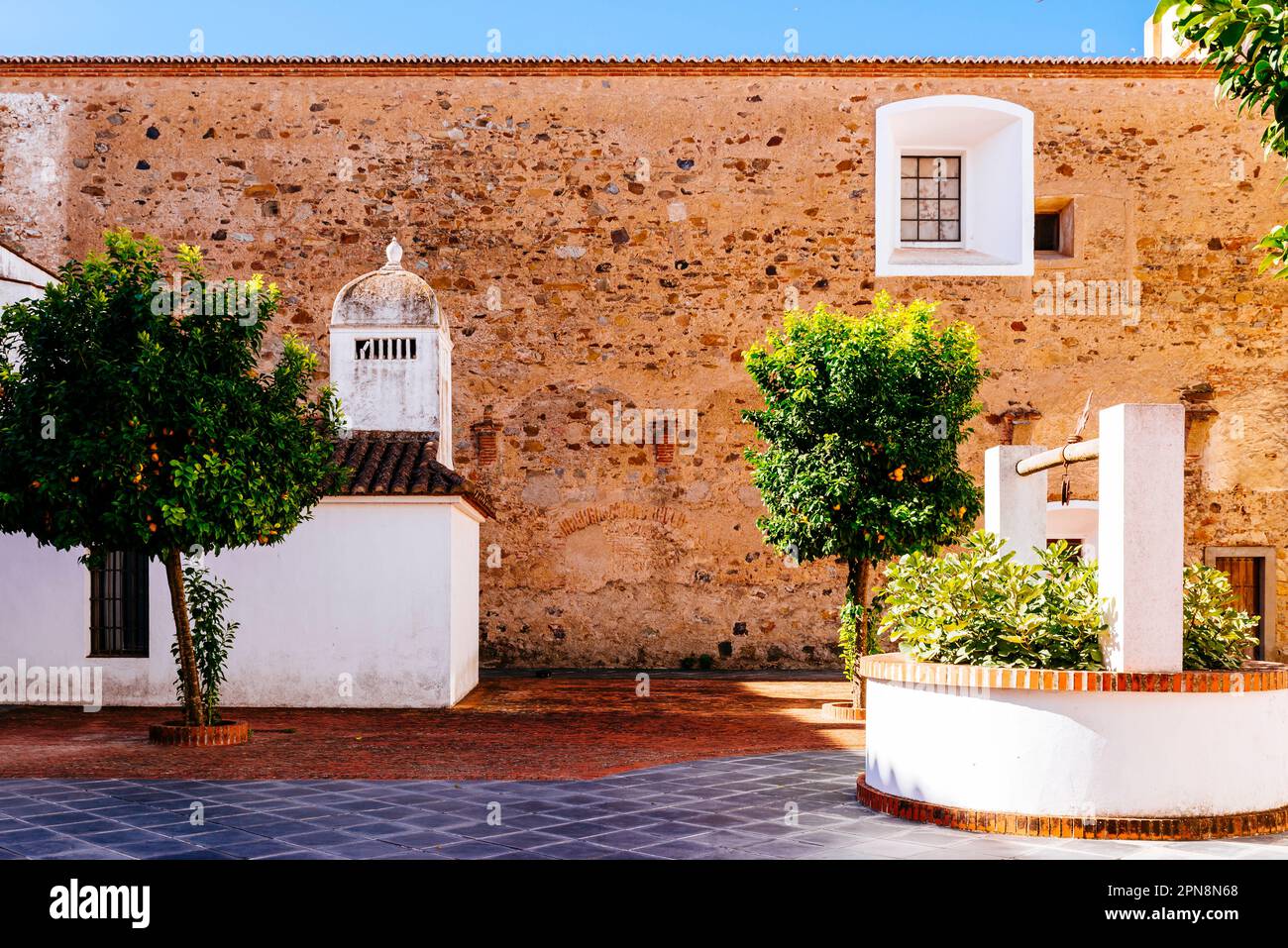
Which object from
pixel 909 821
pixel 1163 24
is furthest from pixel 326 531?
pixel 1163 24

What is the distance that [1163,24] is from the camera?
19.9m

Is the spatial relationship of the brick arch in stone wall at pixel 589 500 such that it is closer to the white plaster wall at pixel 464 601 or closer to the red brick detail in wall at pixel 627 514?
the red brick detail in wall at pixel 627 514

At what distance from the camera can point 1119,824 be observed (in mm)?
6043

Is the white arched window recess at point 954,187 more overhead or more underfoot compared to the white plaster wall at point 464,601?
more overhead

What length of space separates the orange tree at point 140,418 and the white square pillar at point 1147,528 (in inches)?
259

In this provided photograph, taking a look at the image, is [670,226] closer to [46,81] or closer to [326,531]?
[326,531]

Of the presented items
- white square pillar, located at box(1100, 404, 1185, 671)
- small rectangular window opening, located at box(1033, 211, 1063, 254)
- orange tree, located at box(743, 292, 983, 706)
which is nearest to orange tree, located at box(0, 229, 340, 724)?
orange tree, located at box(743, 292, 983, 706)

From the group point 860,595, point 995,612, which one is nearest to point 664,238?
point 860,595

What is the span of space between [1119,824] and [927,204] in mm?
13431

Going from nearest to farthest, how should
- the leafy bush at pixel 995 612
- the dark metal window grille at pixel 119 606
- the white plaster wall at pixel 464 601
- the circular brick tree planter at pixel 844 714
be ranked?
the leafy bush at pixel 995 612 < the circular brick tree planter at pixel 844 714 < the white plaster wall at pixel 464 601 < the dark metal window grille at pixel 119 606

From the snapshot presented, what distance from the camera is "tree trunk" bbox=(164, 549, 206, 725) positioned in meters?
9.93

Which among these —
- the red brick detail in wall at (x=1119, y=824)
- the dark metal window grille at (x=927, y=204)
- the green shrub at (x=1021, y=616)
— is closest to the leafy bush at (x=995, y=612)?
the green shrub at (x=1021, y=616)

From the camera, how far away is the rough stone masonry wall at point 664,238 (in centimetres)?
1733

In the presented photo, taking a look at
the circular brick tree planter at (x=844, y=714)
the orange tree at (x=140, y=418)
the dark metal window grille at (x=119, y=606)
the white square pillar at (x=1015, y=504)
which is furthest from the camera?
the dark metal window grille at (x=119, y=606)
